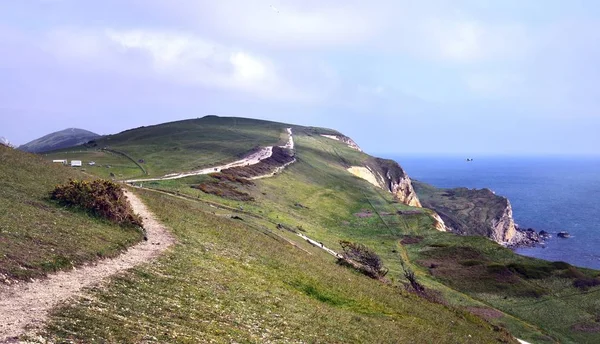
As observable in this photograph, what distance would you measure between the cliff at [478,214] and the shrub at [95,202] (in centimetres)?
13275

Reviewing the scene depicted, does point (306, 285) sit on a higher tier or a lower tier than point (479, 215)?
higher

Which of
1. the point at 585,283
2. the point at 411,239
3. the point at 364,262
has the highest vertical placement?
the point at 364,262

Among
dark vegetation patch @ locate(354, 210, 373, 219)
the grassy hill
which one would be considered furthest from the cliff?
the grassy hill

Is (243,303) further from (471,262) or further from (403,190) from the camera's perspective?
(403,190)

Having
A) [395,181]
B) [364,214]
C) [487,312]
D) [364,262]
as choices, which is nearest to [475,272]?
[487,312]

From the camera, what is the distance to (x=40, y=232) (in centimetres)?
2878

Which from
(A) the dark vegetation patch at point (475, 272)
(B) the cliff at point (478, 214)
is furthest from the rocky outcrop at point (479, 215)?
(A) the dark vegetation patch at point (475, 272)

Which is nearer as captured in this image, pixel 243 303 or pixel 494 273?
pixel 243 303

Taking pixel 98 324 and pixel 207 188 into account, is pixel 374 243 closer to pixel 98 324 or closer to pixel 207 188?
pixel 207 188

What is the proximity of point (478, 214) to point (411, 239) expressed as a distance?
92.3m

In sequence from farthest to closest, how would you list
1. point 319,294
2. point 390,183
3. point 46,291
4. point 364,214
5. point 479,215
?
point 390,183, point 479,215, point 364,214, point 319,294, point 46,291

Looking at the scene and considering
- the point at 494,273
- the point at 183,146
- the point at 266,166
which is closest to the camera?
the point at 494,273

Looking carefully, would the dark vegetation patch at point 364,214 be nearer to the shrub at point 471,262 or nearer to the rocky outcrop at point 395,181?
the shrub at point 471,262

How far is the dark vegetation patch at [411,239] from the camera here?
89125 mm
